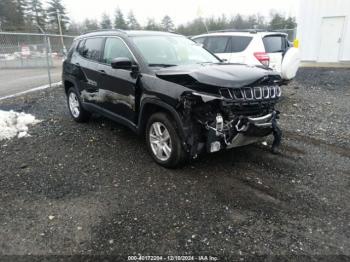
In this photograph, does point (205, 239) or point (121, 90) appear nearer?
point (205, 239)

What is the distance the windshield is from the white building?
12.6 m

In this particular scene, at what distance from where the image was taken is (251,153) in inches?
197

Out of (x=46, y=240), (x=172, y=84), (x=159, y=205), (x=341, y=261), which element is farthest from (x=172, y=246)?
(x=172, y=84)

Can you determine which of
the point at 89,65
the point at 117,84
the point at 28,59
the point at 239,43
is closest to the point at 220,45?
the point at 239,43

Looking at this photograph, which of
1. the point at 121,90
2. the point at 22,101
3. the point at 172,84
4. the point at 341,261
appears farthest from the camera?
the point at 22,101

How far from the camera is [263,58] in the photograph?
26.1 feet

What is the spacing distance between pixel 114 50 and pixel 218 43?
457 cm

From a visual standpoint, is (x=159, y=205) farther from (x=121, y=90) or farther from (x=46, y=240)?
(x=121, y=90)

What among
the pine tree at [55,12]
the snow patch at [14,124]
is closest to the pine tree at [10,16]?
the pine tree at [55,12]

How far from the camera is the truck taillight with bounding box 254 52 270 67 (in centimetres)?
795

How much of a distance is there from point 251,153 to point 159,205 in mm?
2040

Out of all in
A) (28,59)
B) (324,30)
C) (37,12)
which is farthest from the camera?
(37,12)

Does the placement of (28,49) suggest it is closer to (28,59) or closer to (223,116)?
(28,59)

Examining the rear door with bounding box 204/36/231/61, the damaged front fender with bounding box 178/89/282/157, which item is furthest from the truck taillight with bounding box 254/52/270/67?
the damaged front fender with bounding box 178/89/282/157
